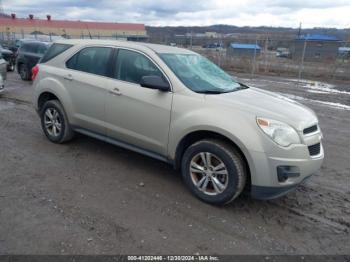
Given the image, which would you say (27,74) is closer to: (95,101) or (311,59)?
(95,101)

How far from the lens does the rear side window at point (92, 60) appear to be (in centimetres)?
463

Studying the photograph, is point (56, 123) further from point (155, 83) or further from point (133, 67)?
point (155, 83)

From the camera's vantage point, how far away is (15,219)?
10.6 feet

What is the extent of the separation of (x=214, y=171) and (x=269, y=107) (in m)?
0.98

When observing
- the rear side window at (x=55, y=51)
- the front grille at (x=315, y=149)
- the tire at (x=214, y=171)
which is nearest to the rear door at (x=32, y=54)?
the rear side window at (x=55, y=51)

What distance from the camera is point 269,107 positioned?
359cm

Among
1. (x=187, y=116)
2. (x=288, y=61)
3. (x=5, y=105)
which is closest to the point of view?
(x=187, y=116)

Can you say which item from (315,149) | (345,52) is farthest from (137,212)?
(345,52)

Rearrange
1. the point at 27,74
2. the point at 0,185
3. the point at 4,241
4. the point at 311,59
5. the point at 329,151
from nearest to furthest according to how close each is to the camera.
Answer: the point at 4,241 → the point at 0,185 → the point at 329,151 → the point at 27,74 → the point at 311,59

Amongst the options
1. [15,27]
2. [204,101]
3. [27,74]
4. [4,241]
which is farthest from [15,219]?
[15,27]

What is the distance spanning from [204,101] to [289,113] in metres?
0.98

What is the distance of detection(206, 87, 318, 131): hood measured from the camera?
340 centimetres

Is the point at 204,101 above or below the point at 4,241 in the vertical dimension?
above

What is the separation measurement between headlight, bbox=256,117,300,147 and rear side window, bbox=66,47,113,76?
246cm
